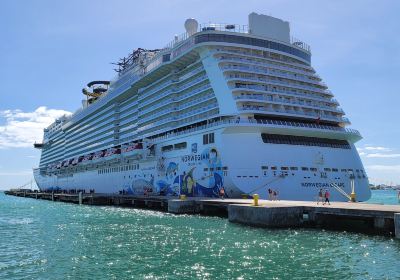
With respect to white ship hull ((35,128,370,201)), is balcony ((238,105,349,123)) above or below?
A: above

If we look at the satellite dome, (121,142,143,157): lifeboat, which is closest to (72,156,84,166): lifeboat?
(121,142,143,157): lifeboat

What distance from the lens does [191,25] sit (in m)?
56.1

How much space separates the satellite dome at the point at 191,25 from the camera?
56.0m

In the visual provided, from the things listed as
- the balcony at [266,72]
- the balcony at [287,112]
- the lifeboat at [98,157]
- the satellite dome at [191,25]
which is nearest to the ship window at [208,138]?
the balcony at [287,112]

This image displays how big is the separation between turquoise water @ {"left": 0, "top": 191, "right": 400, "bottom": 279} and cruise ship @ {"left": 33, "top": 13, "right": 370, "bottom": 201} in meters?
14.1

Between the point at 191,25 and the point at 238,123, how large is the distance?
2019cm

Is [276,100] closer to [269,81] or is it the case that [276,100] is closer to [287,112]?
[287,112]

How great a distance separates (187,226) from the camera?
29984mm

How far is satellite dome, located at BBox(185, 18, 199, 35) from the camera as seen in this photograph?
56000 millimetres

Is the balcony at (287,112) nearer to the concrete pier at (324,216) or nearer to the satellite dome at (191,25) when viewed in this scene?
the concrete pier at (324,216)

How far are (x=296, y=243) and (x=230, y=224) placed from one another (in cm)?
887

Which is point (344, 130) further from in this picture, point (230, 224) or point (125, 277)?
point (125, 277)

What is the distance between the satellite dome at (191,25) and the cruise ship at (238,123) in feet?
0.43

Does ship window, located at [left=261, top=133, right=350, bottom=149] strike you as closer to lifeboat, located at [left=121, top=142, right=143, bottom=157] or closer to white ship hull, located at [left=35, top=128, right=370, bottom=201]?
white ship hull, located at [left=35, top=128, right=370, bottom=201]
